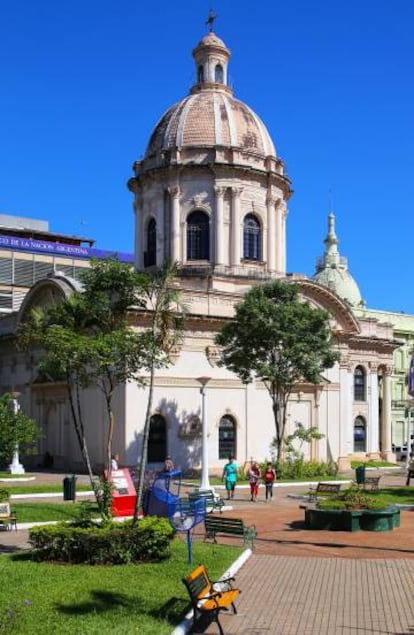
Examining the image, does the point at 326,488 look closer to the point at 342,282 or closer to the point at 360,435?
the point at 360,435

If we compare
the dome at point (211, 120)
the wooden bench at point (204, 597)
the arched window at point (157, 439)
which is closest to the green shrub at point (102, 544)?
the wooden bench at point (204, 597)

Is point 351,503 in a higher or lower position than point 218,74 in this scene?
lower

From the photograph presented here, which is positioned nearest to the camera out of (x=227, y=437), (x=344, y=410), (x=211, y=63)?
(x=227, y=437)

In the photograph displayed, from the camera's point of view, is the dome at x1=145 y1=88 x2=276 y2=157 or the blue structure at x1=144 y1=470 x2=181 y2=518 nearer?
the blue structure at x1=144 y1=470 x2=181 y2=518

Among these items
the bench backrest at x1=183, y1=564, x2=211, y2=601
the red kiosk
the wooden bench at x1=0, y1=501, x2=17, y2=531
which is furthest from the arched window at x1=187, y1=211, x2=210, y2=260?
the bench backrest at x1=183, y1=564, x2=211, y2=601

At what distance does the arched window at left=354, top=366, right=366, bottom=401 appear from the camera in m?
56.8

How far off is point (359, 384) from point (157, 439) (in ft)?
69.3

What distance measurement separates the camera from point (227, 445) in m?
43.4

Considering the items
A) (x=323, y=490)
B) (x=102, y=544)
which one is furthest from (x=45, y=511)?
(x=323, y=490)

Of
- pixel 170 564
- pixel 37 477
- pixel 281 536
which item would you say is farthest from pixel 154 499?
pixel 37 477

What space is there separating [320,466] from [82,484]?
43.1 ft

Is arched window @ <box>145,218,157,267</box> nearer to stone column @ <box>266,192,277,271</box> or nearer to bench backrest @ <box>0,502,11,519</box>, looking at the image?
stone column @ <box>266,192,277,271</box>

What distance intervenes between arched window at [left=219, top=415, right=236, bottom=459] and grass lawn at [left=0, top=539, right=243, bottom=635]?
2729 centimetres

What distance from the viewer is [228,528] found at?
18000 millimetres
